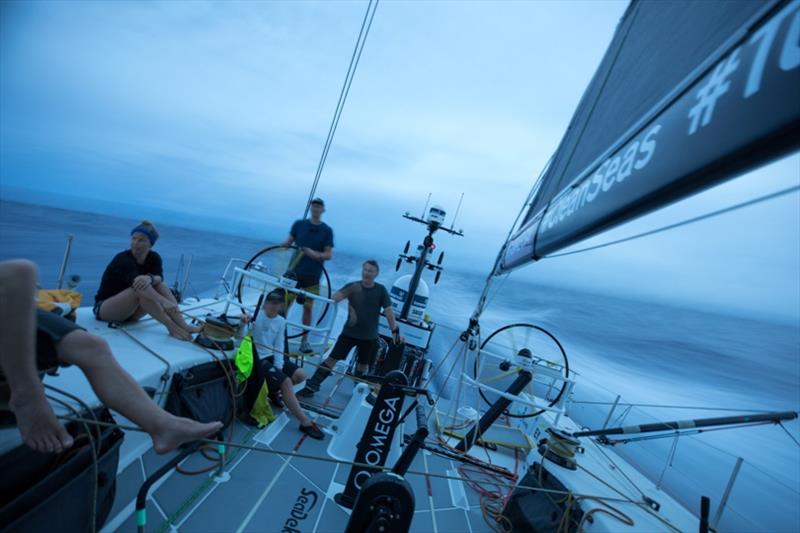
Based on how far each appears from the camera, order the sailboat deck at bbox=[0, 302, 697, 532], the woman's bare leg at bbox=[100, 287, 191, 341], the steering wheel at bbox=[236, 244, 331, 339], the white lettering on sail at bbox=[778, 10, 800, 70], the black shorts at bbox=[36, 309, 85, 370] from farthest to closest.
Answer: the steering wheel at bbox=[236, 244, 331, 339]
the woman's bare leg at bbox=[100, 287, 191, 341]
the sailboat deck at bbox=[0, 302, 697, 532]
the black shorts at bbox=[36, 309, 85, 370]
the white lettering on sail at bbox=[778, 10, 800, 70]

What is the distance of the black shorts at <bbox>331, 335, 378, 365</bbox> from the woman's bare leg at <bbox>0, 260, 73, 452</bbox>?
8.37ft

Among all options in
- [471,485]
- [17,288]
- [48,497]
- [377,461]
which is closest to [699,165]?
[17,288]

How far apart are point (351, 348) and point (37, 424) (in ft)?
8.69

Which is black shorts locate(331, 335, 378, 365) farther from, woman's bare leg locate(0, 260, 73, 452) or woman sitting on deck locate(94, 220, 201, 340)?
woman's bare leg locate(0, 260, 73, 452)

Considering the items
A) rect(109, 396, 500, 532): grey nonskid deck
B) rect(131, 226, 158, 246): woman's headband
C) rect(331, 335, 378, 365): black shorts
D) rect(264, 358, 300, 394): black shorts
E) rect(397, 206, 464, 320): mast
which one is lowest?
rect(109, 396, 500, 532): grey nonskid deck

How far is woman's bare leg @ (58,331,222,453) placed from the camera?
1237 millimetres

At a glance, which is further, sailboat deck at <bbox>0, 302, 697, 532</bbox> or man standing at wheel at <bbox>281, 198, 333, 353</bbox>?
man standing at wheel at <bbox>281, 198, 333, 353</bbox>

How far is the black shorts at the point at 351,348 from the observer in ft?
12.0

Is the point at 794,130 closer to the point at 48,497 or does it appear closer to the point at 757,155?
the point at 757,155

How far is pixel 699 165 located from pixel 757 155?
9 centimetres

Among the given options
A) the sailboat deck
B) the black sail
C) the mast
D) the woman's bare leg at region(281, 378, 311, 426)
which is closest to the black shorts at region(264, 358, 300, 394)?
the woman's bare leg at region(281, 378, 311, 426)

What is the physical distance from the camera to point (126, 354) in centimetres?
227

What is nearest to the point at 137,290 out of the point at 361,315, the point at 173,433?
the point at 173,433

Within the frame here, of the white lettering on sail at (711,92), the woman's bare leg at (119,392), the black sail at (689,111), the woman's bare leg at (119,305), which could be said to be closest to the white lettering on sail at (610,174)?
the black sail at (689,111)
